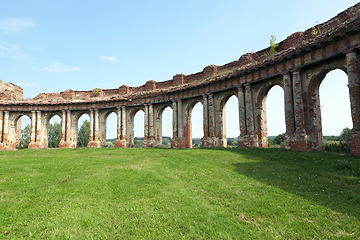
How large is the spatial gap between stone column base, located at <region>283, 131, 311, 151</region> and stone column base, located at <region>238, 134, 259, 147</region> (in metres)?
3.05

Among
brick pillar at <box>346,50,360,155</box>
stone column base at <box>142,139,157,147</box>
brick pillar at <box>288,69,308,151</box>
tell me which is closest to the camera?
brick pillar at <box>346,50,360,155</box>

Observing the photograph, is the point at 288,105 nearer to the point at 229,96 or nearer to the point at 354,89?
the point at 354,89

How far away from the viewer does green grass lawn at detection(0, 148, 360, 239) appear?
512cm

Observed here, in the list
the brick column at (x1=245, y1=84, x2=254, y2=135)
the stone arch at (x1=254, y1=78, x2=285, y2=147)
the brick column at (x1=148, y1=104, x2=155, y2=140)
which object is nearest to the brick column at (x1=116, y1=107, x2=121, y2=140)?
the brick column at (x1=148, y1=104, x2=155, y2=140)

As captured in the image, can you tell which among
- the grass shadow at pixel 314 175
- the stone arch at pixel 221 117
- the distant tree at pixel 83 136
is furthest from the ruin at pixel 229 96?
the distant tree at pixel 83 136

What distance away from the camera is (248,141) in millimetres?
18094

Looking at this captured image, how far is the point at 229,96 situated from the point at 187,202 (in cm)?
1639

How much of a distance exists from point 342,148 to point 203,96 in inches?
→ 513

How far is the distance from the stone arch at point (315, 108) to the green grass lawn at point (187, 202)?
4.02 metres

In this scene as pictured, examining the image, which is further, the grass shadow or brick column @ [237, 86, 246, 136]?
brick column @ [237, 86, 246, 136]

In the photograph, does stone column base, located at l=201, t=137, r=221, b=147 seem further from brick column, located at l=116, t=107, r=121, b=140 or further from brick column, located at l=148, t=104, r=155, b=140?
brick column, located at l=116, t=107, r=121, b=140

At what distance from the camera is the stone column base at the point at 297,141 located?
13852 mm

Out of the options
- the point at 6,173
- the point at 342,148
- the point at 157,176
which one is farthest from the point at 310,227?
the point at 6,173

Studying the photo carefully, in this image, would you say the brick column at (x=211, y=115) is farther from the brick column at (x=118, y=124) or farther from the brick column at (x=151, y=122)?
the brick column at (x=118, y=124)
